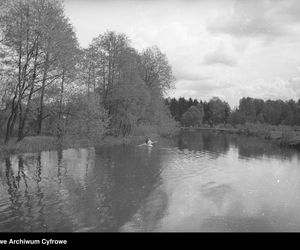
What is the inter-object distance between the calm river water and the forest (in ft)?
26.6

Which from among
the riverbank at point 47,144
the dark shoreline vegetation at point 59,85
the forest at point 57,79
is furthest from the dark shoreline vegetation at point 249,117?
the riverbank at point 47,144

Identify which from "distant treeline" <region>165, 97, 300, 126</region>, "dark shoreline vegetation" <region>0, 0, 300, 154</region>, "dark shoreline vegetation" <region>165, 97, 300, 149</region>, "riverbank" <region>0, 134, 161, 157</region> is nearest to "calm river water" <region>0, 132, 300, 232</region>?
"riverbank" <region>0, 134, 161, 157</region>

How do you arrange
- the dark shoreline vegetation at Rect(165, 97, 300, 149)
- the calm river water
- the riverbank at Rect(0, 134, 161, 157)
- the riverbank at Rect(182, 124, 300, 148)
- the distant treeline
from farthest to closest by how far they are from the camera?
the distant treeline, the dark shoreline vegetation at Rect(165, 97, 300, 149), the riverbank at Rect(182, 124, 300, 148), the riverbank at Rect(0, 134, 161, 157), the calm river water

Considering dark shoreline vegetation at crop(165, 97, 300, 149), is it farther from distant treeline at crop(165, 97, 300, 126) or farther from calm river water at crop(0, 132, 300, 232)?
calm river water at crop(0, 132, 300, 232)

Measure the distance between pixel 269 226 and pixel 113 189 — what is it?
8.91 m

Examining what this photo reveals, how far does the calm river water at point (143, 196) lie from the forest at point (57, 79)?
8122mm

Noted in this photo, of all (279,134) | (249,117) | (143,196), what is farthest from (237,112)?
(143,196)

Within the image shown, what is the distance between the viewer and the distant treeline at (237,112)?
403 feet

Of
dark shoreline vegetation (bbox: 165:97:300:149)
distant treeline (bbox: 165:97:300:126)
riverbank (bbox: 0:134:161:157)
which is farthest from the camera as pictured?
distant treeline (bbox: 165:97:300:126)

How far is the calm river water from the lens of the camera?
15.2 m

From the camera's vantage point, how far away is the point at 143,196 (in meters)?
20.0

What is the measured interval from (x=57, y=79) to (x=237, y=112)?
384 ft

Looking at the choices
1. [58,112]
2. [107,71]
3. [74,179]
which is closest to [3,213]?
[74,179]

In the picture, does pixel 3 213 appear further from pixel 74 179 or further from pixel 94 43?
pixel 94 43
